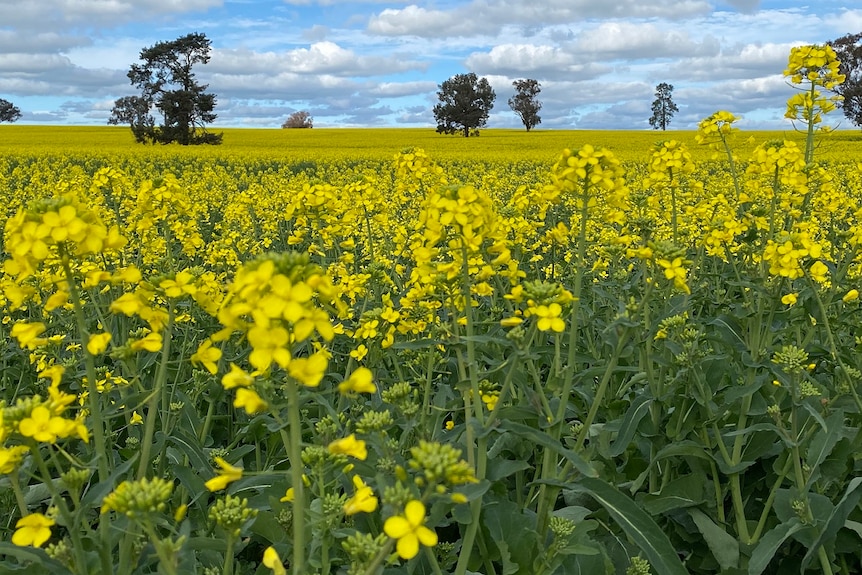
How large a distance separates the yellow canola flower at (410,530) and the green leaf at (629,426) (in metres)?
1.94

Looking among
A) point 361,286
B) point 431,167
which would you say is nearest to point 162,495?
point 361,286

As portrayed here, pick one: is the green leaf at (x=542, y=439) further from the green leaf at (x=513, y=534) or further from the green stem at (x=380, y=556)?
the green stem at (x=380, y=556)

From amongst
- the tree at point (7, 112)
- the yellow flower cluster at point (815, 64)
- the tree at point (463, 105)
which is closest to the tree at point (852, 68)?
the tree at point (463, 105)

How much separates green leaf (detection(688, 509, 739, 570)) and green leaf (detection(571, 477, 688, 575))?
33.2 inches

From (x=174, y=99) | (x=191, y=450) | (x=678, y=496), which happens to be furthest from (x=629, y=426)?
(x=174, y=99)

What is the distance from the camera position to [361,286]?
438cm

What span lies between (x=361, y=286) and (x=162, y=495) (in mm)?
2759

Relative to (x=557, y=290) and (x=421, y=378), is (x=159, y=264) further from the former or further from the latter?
(x=557, y=290)

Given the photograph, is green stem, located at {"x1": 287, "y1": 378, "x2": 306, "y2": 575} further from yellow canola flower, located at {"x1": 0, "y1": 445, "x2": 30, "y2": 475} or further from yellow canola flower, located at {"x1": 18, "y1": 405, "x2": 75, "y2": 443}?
yellow canola flower, located at {"x1": 0, "y1": 445, "x2": 30, "y2": 475}

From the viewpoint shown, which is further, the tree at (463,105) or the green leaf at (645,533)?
the tree at (463,105)

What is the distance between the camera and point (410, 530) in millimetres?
1453

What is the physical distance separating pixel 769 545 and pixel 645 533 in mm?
788

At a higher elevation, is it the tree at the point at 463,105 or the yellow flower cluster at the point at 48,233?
the tree at the point at 463,105

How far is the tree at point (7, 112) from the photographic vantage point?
90.8m
